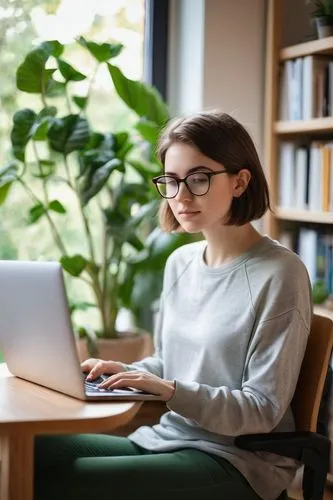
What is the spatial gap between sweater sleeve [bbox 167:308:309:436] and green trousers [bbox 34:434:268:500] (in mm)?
97

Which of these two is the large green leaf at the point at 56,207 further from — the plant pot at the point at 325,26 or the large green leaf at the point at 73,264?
the plant pot at the point at 325,26

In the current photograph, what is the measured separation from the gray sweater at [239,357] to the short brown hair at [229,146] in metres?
0.09

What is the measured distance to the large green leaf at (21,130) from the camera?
9.49 ft

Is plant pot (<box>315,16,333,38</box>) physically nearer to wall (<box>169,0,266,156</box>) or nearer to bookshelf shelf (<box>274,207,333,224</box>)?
wall (<box>169,0,266,156</box>)

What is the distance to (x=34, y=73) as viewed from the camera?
2879 millimetres

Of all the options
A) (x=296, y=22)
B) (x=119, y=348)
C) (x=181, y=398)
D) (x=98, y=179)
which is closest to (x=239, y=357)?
(x=181, y=398)

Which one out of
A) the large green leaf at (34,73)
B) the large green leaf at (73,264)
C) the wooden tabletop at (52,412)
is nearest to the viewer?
the wooden tabletop at (52,412)

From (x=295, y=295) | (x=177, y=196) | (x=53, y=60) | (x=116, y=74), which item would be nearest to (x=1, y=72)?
(x=53, y=60)

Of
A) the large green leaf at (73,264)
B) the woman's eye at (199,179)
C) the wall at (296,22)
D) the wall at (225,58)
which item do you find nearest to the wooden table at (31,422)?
the woman's eye at (199,179)

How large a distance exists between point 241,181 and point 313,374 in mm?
448

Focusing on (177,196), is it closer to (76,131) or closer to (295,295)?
(295,295)

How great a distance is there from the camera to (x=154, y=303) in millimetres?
3305

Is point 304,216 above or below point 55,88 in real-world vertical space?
below

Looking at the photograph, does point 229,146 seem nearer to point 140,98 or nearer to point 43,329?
point 43,329
